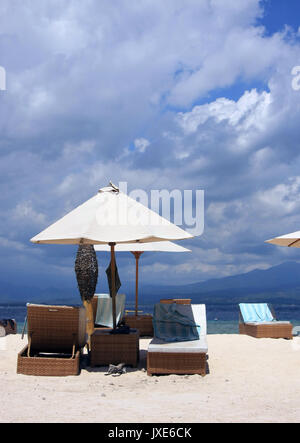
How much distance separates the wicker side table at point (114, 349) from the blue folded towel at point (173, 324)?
1.44 feet

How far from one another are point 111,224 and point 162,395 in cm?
228

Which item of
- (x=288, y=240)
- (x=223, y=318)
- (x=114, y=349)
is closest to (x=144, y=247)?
(x=288, y=240)

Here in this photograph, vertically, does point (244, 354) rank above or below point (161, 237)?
below

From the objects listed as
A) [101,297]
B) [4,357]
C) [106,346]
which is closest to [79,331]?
[106,346]

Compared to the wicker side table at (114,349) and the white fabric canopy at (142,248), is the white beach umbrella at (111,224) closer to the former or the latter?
the wicker side table at (114,349)

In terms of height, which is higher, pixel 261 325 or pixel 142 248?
pixel 142 248

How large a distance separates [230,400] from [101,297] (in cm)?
621

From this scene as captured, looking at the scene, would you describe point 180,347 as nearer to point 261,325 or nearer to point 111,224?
point 111,224

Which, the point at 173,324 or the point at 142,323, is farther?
the point at 142,323

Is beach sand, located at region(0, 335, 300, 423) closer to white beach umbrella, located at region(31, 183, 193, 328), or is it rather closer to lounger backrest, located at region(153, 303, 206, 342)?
lounger backrest, located at region(153, 303, 206, 342)

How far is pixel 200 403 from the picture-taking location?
4.60 metres

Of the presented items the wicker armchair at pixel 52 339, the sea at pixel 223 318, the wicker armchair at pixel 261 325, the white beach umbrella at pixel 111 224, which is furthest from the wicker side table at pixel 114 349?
the sea at pixel 223 318

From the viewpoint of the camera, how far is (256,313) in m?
10.9

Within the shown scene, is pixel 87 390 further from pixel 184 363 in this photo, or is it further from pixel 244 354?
pixel 244 354
